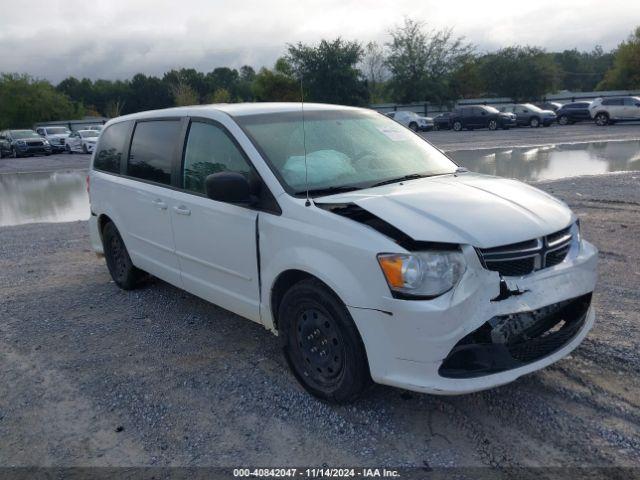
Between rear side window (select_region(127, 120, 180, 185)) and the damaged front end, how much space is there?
284 centimetres

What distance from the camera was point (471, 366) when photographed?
9.93 feet

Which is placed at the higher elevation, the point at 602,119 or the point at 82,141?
the point at 82,141

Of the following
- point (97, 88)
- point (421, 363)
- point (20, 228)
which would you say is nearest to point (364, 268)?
point (421, 363)

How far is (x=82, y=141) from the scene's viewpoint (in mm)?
30625

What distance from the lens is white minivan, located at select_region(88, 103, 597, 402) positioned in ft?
9.74

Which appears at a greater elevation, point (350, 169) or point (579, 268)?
point (350, 169)

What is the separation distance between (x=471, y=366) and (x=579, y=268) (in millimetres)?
995

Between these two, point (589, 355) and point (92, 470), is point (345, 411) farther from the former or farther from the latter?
point (589, 355)

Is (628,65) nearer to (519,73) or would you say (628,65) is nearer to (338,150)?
(519,73)

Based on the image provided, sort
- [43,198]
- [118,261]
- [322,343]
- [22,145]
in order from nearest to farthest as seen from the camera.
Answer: [322,343]
[118,261]
[43,198]
[22,145]

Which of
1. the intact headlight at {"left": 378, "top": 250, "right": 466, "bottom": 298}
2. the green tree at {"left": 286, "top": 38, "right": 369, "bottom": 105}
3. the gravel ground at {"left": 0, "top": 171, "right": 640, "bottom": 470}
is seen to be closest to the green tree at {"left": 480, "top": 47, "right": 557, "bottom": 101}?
the green tree at {"left": 286, "top": 38, "right": 369, "bottom": 105}

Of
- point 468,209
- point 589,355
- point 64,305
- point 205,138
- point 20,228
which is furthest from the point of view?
point 20,228

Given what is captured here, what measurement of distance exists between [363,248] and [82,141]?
102ft

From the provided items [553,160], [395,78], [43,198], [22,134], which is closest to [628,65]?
[395,78]
